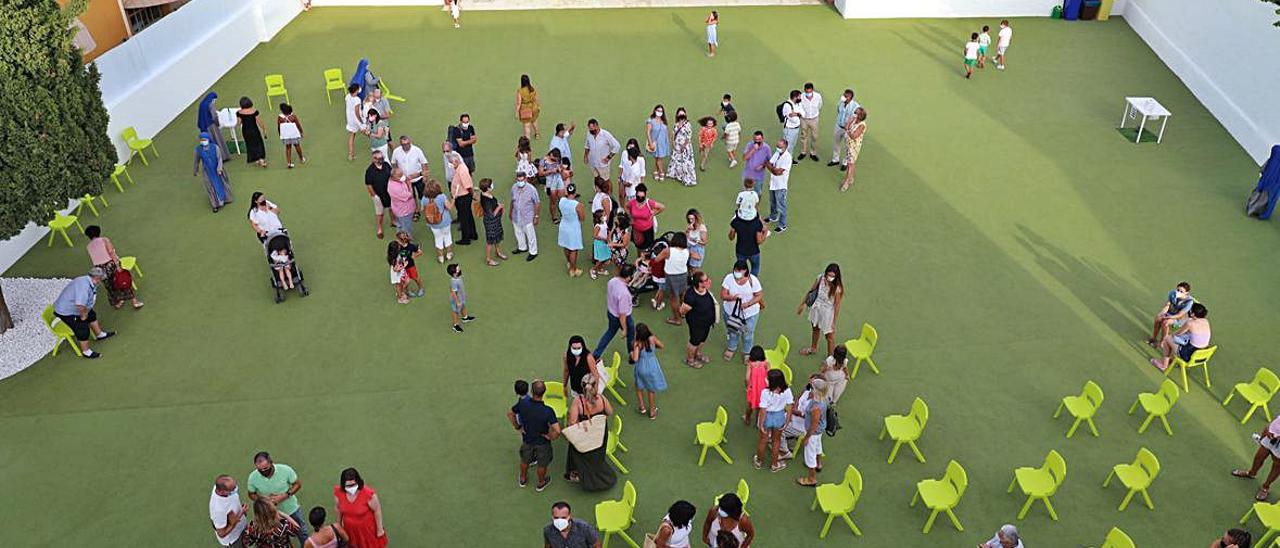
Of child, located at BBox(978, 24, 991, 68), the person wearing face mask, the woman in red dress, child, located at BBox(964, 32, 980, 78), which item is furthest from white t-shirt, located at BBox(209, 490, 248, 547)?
child, located at BBox(978, 24, 991, 68)

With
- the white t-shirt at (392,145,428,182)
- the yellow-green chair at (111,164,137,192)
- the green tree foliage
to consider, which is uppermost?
the green tree foliage

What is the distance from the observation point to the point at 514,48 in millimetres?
22453

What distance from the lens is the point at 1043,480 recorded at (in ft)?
32.1

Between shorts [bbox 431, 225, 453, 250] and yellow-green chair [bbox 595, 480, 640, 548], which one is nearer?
yellow-green chair [bbox 595, 480, 640, 548]

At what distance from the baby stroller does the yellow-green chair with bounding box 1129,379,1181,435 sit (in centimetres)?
1117

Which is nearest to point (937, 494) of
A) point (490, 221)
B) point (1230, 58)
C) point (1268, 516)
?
point (1268, 516)

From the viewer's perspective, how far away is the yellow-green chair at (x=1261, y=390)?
10953 millimetres

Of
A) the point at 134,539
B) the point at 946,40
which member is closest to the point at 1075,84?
the point at 946,40

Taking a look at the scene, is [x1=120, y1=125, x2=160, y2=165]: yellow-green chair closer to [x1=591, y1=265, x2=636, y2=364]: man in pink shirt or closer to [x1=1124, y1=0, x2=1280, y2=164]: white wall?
[x1=591, y1=265, x2=636, y2=364]: man in pink shirt

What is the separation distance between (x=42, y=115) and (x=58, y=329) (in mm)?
2729

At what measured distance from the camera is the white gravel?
39.8 ft

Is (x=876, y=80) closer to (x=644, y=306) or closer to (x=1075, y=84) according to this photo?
(x=1075, y=84)

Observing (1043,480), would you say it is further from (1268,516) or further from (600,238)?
(600,238)

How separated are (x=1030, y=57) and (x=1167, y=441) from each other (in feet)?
43.6
